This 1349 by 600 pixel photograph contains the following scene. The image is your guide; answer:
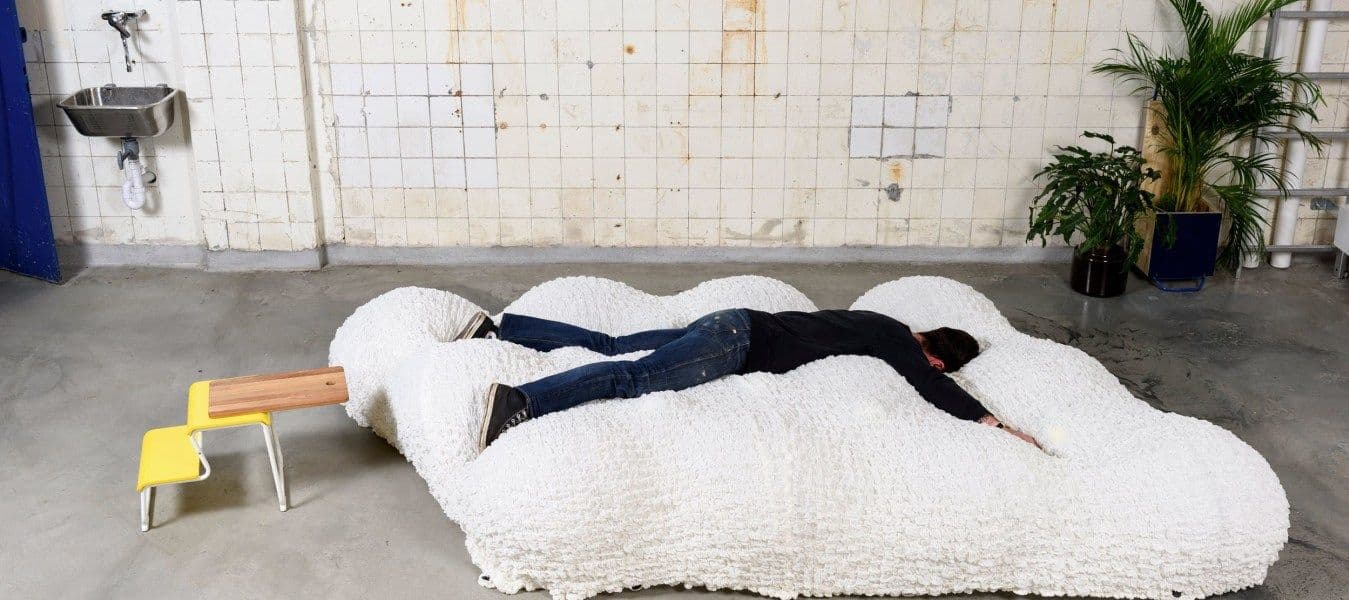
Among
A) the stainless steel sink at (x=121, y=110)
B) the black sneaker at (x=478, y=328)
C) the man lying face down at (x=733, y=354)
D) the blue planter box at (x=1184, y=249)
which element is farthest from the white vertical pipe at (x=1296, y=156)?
the stainless steel sink at (x=121, y=110)

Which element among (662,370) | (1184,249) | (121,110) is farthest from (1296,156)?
(121,110)

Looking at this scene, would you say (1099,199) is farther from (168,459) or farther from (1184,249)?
(168,459)

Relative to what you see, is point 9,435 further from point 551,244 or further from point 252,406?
point 551,244

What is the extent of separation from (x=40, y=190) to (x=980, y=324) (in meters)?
4.12

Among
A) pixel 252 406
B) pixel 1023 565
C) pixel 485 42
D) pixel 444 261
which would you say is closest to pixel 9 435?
pixel 252 406

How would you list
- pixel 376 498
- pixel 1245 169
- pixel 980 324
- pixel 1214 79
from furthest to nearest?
pixel 1245 169
pixel 1214 79
pixel 980 324
pixel 376 498

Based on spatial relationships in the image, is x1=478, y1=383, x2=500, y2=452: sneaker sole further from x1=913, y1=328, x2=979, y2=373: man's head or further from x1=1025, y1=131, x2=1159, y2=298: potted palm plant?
x1=1025, y1=131, x2=1159, y2=298: potted palm plant

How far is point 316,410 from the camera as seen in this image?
158 inches

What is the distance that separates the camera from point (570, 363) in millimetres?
3660

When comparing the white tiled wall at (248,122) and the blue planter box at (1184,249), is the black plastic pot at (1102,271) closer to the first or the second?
the blue planter box at (1184,249)

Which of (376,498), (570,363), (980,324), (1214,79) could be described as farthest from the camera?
(1214,79)

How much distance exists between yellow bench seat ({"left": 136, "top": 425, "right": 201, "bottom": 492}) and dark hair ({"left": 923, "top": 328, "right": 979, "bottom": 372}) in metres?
2.23

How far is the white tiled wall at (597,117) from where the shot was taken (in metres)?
5.30

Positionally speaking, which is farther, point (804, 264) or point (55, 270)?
point (804, 264)
